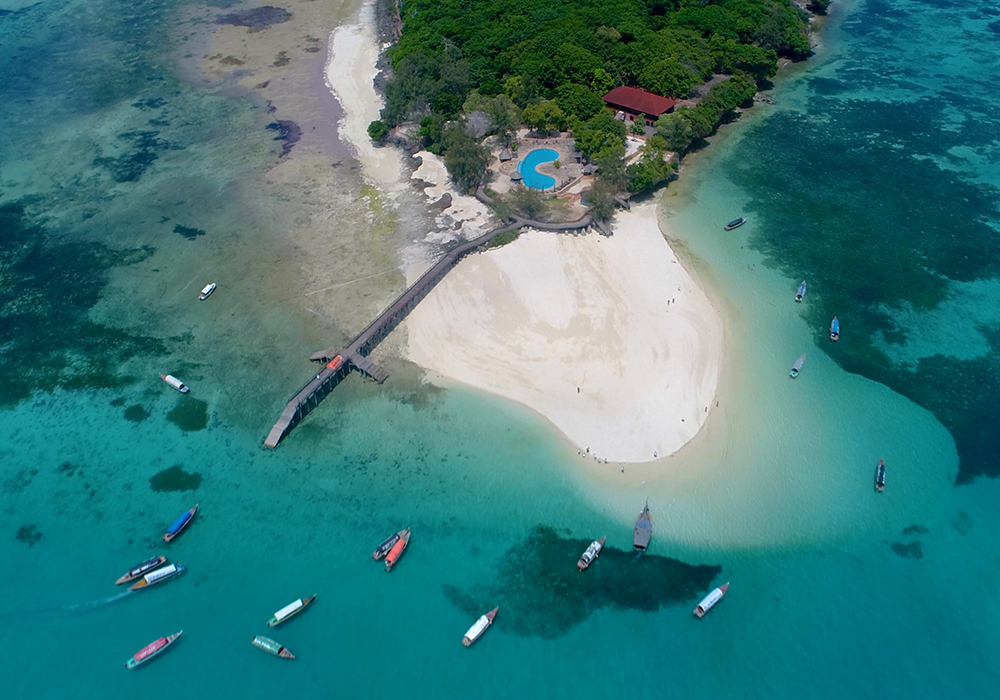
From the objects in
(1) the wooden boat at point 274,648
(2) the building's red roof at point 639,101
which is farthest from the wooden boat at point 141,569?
(2) the building's red roof at point 639,101

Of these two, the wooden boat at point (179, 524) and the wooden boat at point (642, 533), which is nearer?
the wooden boat at point (642, 533)

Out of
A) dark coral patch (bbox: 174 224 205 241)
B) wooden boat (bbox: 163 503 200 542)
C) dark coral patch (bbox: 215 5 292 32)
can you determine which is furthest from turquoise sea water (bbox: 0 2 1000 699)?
dark coral patch (bbox: 215 5 292 32)

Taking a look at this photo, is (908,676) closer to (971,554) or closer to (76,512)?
(971,554)

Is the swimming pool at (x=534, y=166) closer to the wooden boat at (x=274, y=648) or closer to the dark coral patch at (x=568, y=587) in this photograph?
the dark coral patch at (x=568, y=587)

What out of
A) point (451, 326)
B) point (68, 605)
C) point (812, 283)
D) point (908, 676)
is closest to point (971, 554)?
point (908, 676)

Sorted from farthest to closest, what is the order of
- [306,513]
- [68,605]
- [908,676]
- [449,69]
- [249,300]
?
[449,69]
[249,300]
[306,513]
[68,605]
[908,676]

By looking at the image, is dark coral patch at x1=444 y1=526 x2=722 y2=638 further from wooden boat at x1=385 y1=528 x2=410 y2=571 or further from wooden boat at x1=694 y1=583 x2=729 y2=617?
wooden boat at x1=385 y1=528 x2=410 y2=571
